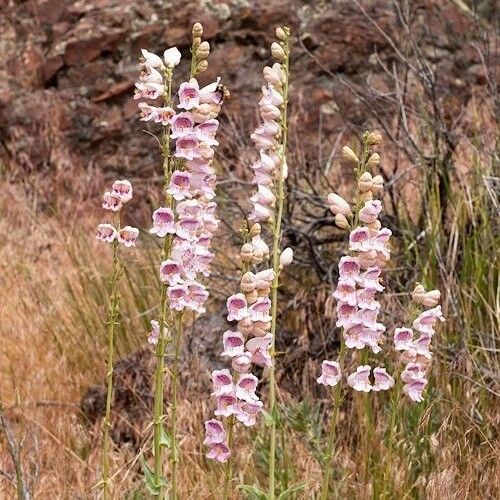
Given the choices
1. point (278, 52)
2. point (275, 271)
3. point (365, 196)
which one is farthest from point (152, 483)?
point (278, 52)

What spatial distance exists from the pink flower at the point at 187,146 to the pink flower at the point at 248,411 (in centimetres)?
48

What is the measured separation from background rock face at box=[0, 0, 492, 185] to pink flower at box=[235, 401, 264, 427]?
4492 mm

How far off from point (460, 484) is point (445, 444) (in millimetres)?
199

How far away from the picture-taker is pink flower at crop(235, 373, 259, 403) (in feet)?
6.46

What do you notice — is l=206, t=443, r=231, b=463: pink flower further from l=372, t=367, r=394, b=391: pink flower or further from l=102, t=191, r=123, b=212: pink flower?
l=102, t=191, r=123, b=212: pink flower

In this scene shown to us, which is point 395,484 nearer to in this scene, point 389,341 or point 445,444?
point 445,444

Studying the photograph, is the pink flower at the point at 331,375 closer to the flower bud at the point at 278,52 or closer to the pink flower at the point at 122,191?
the pink flower at the point at 122,191

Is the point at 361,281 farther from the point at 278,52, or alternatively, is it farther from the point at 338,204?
the point at 278,52

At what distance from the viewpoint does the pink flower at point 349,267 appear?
198 cm

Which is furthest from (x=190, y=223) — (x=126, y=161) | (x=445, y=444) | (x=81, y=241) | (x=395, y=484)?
(x=126, y=161)

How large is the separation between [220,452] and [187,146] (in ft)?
1.93

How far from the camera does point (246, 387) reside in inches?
78.2

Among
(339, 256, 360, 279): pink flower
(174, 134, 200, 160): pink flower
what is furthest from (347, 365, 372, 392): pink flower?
(174, 134, 200, 160): pink flower

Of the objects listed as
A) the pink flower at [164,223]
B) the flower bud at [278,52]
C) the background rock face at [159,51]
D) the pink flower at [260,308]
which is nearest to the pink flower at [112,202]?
the pink flower at [164,223]
